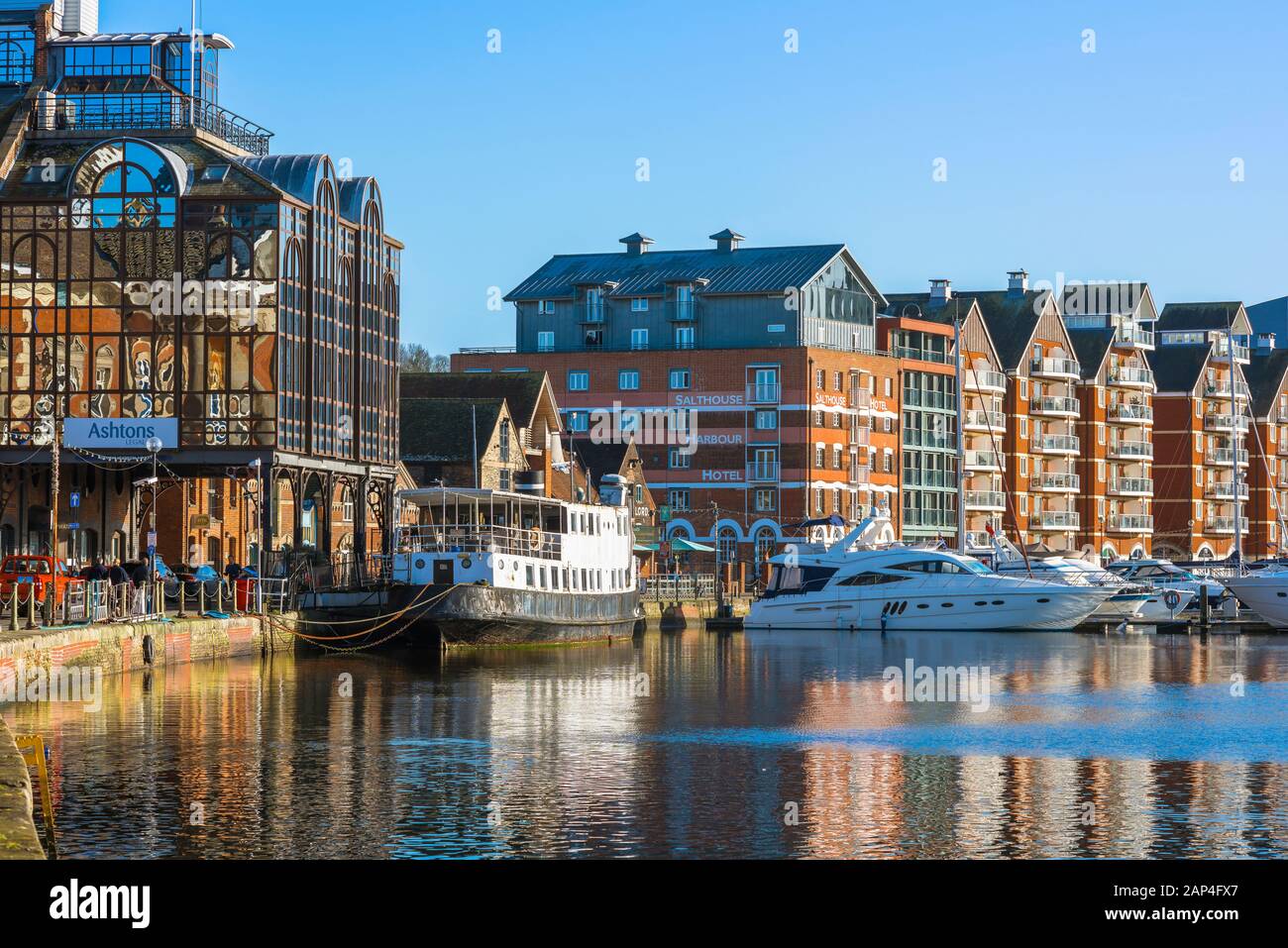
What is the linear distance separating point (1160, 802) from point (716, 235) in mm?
98793

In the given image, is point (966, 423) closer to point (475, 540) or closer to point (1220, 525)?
point (1220, 525)

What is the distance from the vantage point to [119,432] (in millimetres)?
64688

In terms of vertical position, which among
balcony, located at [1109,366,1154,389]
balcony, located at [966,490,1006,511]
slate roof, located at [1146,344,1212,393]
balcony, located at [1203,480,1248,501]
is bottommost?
balcony, located at [966,490,1006,511]

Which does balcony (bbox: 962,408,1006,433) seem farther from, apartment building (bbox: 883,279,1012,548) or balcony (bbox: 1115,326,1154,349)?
balcony (bbox: 1115,326,1154,349)

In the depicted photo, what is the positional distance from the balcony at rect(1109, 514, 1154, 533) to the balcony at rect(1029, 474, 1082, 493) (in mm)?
6144

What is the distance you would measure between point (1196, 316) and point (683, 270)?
6609 centimetres

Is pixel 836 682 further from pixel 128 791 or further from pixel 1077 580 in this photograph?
pixel 1077 580

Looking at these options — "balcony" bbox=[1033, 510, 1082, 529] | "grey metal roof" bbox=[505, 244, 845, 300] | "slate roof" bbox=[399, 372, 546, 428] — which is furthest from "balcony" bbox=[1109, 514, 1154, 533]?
"slate roof" bbox=[399, 372, 546, 428]

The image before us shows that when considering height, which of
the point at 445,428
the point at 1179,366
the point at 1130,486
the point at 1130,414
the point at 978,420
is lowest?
the point at 1130,486

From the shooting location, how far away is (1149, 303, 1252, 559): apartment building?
6319 inches

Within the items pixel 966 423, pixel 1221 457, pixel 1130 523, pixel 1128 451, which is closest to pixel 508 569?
pixel 966 423

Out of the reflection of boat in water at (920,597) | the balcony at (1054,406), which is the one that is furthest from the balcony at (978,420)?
the reflection of boat in water at (920,597)

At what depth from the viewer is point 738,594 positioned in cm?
10562

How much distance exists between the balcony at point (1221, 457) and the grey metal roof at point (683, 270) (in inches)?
2099
